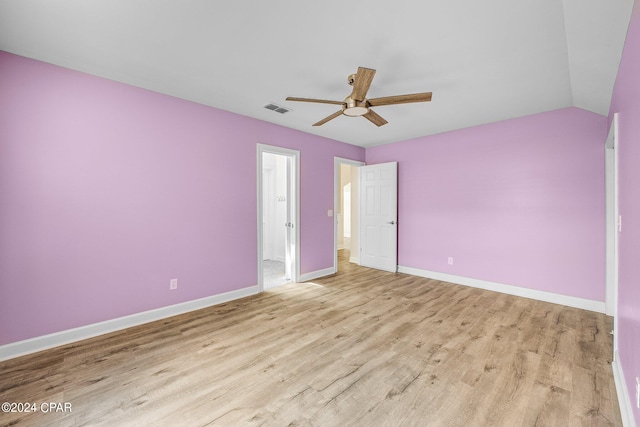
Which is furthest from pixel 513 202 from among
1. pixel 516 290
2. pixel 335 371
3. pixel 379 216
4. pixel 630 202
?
pixel 335 371

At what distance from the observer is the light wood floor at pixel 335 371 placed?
162cm

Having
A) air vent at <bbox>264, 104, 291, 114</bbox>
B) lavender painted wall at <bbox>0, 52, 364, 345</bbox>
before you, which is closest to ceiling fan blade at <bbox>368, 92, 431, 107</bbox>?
air vent at <bbox>264, 104, 291, 114</bbox>

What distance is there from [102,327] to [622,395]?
4236 mm

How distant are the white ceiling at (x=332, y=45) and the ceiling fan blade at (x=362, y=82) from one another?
0.98 feet

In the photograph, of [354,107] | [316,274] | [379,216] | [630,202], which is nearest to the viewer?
[630,202]

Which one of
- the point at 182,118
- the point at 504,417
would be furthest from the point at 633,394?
the point at 182,118

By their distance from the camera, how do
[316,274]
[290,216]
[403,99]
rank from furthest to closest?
[316,274] < [290,216] < [403,99]

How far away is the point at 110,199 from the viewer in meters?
2.66

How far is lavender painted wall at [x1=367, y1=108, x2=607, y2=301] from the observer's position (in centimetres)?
325

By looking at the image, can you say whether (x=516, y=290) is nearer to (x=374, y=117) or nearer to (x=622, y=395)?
(x=622, y=395)

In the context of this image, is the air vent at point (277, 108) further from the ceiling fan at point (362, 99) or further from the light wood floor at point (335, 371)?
the light wood floor at point (335, 371)

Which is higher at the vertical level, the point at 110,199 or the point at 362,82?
the point at 362,82

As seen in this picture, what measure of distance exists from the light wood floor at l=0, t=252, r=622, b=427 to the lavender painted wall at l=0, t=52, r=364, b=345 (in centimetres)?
43

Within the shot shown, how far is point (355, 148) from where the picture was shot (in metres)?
5.50
